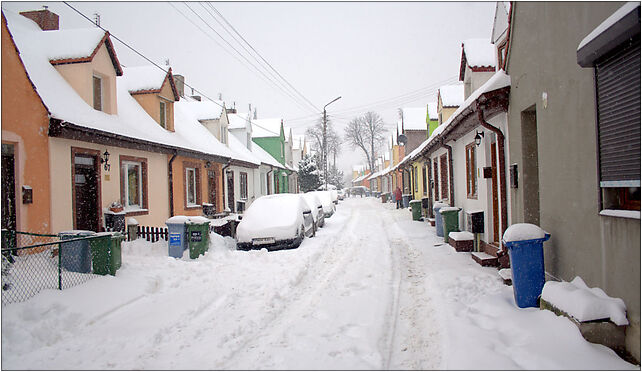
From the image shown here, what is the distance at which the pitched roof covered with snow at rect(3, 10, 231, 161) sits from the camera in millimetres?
8664

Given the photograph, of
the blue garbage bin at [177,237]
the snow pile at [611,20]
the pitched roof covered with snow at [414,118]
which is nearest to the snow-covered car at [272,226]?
the blue garbage bin at [177,237]

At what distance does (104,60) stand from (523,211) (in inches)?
433

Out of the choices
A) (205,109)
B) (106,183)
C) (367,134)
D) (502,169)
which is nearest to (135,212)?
(106,183)

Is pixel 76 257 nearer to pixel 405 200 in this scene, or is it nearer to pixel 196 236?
pixel 196 236

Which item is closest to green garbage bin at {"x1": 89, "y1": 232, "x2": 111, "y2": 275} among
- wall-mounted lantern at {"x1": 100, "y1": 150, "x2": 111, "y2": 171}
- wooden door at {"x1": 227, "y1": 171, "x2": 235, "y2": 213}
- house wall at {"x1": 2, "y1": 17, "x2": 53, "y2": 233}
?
house wall at {"x1": 2, "y1": 17, "x2": 53, "y2": 233}

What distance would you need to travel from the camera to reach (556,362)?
3486 mm

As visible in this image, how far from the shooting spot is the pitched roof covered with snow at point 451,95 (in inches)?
660

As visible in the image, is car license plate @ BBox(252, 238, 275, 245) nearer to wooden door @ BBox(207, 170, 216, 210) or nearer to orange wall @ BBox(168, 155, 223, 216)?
orange wall @ BBox(168, 155, 223, 216)

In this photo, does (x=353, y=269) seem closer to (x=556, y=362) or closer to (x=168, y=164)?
(x=556, y=362)

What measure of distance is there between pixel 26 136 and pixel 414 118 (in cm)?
2800

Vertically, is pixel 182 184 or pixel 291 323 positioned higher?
pixel 182 184

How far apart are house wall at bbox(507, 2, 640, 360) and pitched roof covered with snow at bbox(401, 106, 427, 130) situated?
24.7 m

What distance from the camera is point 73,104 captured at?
9.41 m

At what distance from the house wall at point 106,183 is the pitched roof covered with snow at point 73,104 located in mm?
541
